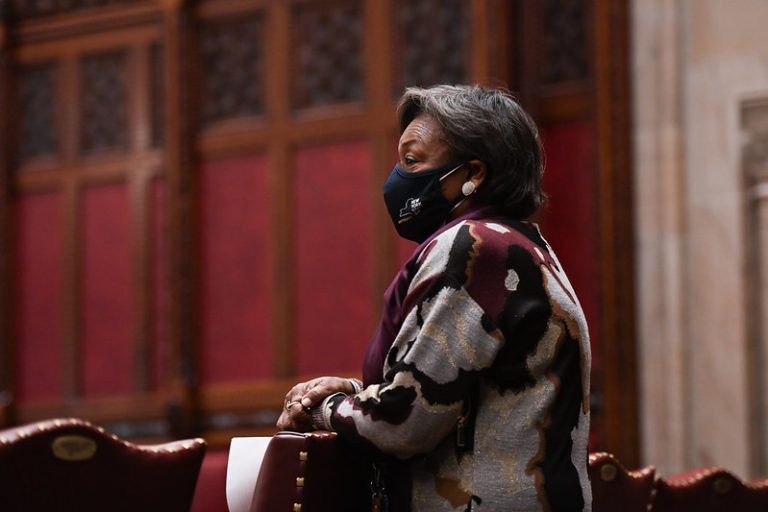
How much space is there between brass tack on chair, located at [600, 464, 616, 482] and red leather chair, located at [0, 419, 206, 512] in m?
0.87

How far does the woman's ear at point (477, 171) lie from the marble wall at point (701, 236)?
2.69m

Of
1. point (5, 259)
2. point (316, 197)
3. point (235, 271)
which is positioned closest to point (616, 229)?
point (316, 197)

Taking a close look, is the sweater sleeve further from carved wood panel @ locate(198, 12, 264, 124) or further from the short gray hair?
carved wood panel @ locate(198, 12, 264, 124)

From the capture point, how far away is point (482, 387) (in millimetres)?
1840

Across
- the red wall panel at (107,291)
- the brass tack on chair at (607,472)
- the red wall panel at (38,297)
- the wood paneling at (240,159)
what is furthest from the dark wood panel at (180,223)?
the brass tack on chair at (607,472)

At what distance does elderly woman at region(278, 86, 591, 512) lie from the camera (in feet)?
5.86

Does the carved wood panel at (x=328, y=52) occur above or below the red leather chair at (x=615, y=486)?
above

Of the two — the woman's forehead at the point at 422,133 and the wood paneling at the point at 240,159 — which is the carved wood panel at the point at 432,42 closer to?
the wood paneling at the point at 240,159

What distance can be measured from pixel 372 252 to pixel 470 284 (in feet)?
12.0

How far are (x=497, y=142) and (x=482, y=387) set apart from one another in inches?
15.9

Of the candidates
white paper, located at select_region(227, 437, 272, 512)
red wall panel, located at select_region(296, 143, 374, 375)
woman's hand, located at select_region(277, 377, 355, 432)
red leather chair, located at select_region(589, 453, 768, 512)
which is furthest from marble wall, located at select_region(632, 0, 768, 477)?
white paper, located at select_region(227, 437, 272, 512)

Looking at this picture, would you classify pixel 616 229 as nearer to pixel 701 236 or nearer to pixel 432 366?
pixel 701 236

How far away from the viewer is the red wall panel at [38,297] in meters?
6.32

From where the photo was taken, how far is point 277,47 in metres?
5.82
